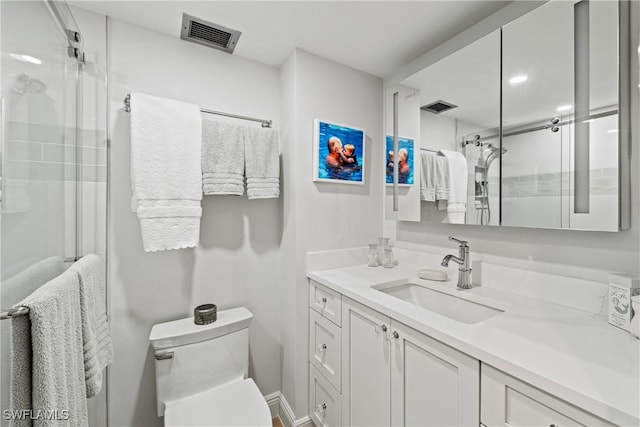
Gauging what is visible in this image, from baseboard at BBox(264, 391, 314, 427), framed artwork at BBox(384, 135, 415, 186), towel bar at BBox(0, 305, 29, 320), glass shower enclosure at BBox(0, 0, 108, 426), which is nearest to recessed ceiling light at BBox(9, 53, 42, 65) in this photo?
glass shower enclosure at BBox(0, 0, 108, 426)

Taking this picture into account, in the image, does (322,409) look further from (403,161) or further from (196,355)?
(403,161)

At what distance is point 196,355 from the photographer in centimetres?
130

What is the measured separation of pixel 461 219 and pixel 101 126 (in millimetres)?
1806

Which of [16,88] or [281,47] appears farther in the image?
[281,47]

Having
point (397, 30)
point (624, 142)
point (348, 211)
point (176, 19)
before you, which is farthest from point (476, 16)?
point (176, 19)

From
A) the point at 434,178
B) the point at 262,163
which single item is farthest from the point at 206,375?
the point at 434,178

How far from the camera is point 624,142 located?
0.86 m

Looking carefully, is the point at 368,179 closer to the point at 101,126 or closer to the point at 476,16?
the point at 476,16

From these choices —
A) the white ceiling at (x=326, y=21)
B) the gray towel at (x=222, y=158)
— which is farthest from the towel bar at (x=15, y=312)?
the white ceiling at (x=326, y=21)

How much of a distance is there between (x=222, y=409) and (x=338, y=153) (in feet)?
4.68

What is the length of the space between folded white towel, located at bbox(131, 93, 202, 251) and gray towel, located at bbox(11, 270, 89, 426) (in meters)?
Result: 0.48

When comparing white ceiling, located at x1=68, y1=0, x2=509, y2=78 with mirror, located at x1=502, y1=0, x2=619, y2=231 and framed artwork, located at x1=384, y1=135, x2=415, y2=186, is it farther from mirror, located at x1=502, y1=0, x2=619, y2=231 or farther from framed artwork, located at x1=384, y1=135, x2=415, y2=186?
framed artwork, located at x1=384, y1=135, x2=415, y2=186

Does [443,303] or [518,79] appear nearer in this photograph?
[518,79]

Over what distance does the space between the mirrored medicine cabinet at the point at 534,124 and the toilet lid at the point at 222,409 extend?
4.11 feet
